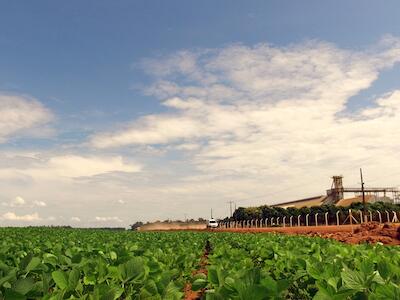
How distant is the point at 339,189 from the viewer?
348 ft

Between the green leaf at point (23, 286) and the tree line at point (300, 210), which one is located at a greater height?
the tree line at point (300, 210)

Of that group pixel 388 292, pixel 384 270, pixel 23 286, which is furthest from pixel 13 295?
pixel 384 270

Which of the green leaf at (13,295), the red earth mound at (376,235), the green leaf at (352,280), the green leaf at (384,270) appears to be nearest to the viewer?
the green leaf at (13,295)

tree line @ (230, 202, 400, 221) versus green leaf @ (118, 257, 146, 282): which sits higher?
tree line @ (230, 202, 400, 221)

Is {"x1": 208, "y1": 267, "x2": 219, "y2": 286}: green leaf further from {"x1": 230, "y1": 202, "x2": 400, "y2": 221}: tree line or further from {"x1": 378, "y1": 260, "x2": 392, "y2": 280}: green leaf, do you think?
{"x1": 230, "y1": 202, "x2": 400, "y2": 221}: tree line

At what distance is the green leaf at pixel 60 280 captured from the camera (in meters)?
3.12

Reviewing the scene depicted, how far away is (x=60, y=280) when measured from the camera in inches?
124

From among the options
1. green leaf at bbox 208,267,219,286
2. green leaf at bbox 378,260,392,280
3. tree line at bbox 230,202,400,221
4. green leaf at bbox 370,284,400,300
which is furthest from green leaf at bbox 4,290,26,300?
tree line at bbox 230,202,400,221

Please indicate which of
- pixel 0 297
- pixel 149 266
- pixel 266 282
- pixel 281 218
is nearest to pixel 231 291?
pixel 266 282

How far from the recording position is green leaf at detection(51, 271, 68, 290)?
3.12 meters

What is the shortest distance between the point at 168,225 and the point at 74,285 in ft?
410

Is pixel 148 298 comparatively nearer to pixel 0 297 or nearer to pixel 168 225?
pixel 0 297

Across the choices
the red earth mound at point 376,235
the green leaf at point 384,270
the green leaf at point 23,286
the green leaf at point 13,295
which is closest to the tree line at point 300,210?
the red earth mound at point 376,235

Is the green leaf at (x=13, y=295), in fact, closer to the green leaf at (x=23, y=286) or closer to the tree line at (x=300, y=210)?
the green leaf at (x=23, y=286)
